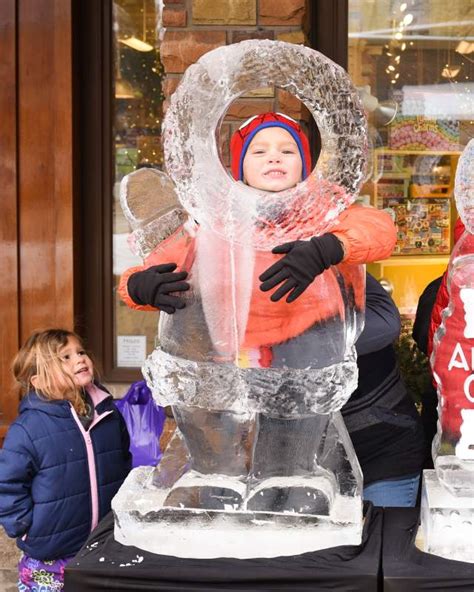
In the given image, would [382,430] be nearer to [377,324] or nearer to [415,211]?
[377,324]

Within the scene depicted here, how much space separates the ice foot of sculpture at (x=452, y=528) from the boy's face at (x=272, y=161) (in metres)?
0.65

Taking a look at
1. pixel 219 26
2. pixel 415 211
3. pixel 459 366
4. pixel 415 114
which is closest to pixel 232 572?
pixel 459 366

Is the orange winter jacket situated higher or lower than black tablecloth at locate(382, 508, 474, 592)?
higher

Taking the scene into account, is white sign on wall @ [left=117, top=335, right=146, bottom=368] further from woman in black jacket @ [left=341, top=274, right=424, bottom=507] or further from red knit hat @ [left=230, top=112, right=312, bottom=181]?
red knit hat @ [left=230, top=112, right=312, bottom=181]

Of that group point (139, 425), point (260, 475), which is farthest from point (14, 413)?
point (260, 475)

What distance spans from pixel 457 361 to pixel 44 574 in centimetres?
124

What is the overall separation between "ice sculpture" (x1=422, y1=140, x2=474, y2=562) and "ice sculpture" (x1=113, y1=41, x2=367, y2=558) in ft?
0.52

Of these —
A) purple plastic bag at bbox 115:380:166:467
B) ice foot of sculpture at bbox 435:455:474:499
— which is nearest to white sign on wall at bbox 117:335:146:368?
purple plastic bag at bbox 115:380:166:467

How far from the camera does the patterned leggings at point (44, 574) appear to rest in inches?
97.3

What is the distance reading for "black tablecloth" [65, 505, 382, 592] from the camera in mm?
1757

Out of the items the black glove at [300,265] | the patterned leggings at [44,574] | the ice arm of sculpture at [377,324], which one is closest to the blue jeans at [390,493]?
the ice arm of sculpture at [377,324]

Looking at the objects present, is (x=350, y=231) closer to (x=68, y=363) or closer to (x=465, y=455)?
(x=465, y=455)

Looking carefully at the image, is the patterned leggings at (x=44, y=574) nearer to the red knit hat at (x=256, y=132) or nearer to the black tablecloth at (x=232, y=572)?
the black tablecloth at (x=232, y=572)

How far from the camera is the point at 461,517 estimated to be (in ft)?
5.88
